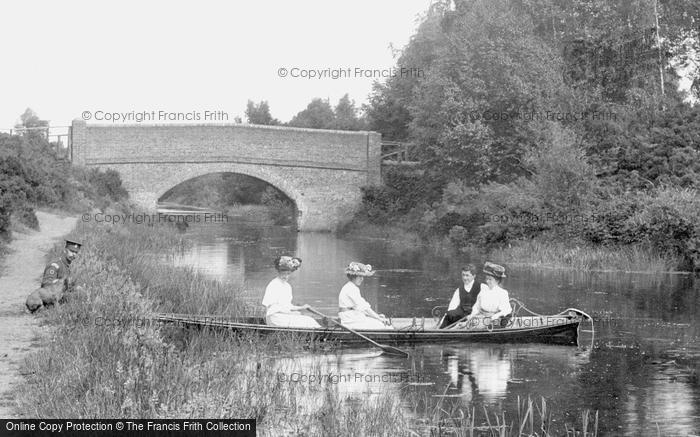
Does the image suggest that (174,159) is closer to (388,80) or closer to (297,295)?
(388,80)

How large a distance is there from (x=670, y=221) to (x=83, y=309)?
16.9 m

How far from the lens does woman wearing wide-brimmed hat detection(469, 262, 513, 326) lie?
1348cm

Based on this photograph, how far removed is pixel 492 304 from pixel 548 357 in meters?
1.17

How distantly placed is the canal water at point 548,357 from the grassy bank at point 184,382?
0.30m

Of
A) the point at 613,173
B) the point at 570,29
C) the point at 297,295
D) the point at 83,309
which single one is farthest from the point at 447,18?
the point at 83,309

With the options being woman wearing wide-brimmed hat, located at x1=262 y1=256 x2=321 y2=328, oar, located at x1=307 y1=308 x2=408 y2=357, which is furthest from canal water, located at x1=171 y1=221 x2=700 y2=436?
woman wearing wide-brimmed hat, located at x1=262 y1=256 x2=321 y2=328

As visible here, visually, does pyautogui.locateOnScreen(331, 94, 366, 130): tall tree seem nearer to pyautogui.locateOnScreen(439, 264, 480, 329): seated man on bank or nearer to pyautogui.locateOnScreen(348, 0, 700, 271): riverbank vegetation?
pyautogui.locateOnScreen(348, 0, 700, 271): riverbank vegetation

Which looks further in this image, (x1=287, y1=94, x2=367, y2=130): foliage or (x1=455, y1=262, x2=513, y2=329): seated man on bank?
(x1=287, y1=94, x2=367, y2=130): foliage

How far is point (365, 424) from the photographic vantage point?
25.7 feet

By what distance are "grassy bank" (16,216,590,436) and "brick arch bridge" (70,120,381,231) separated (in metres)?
28.1

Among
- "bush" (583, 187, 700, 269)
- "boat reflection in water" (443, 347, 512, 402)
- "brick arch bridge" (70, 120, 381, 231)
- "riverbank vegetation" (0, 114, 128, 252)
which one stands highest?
"brick arch bridge" (70, 120, 381, 231)

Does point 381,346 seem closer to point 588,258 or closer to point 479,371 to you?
point 479,371

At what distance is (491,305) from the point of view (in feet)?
44.8

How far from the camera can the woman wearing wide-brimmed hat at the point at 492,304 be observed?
1348 centimetres
